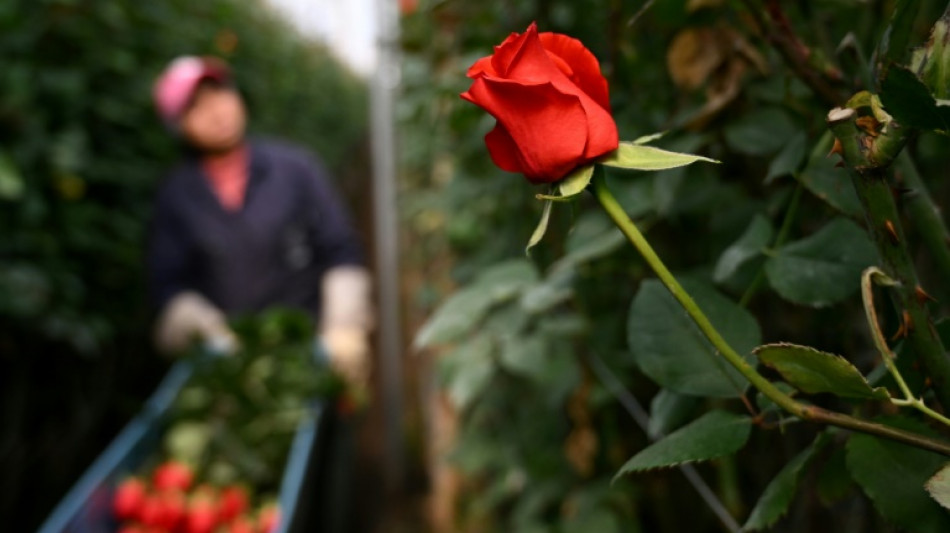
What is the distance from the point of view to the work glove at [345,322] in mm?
2424

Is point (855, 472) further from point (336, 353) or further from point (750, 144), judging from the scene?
point (336, 353)

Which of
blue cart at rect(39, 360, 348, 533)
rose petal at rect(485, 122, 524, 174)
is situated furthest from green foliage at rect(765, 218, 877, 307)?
blue cart at rect(39, 360, 348, 533)

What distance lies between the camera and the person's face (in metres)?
2.54

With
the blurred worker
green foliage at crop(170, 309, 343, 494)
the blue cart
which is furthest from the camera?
the blurred worker

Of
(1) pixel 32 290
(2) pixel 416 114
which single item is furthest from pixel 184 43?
(2) pixel 416 114

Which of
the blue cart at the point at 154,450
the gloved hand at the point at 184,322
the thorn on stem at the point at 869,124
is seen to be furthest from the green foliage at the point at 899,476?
the gloved hand at the point at 184,322

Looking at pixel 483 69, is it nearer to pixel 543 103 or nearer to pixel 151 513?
pixel 543 103

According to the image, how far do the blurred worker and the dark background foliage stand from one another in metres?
0.17

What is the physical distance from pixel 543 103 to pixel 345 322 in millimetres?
2314

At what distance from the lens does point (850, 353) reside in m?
0.64

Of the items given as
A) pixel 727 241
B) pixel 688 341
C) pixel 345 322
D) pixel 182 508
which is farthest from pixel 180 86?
pixel 688 341

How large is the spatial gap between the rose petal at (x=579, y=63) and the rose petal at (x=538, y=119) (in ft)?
0.05

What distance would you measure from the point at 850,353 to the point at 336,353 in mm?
1935

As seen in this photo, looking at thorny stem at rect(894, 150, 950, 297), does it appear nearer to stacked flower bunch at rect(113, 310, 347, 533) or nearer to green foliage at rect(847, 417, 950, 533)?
green foliage at rect(847, 417, 950, 533)
